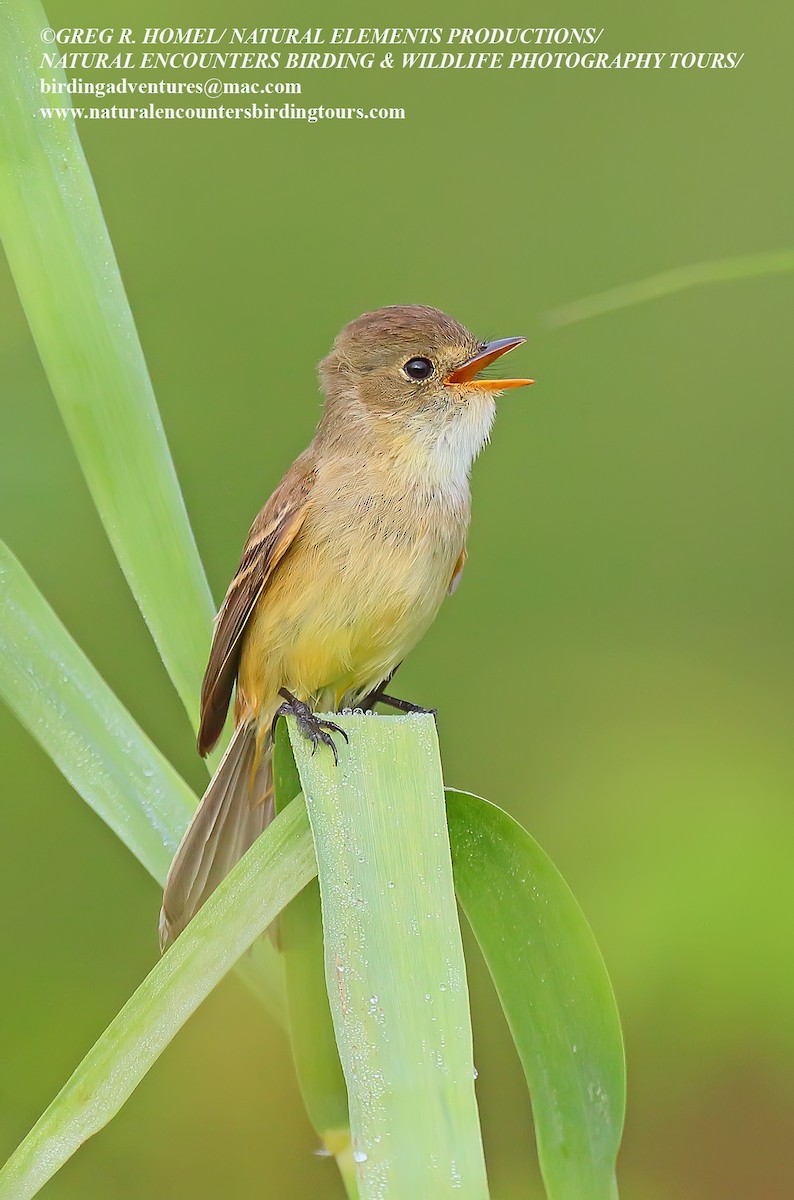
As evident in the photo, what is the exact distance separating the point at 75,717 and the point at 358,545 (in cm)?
62

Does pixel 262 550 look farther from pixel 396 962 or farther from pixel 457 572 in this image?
pixel 396 962

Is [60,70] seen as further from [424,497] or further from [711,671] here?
[711,671]

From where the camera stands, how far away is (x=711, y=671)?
307cm

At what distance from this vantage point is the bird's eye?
226 centimetres

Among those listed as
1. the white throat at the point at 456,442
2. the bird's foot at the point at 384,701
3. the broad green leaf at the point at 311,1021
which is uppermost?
the white throat at the point at 456,442

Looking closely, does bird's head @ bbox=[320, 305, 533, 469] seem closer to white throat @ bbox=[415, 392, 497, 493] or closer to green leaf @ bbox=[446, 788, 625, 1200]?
white throat @ bbox=[415, 392, 497, 493]

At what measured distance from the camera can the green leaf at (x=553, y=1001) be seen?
130 cm

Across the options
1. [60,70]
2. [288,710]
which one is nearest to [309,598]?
[288,710]

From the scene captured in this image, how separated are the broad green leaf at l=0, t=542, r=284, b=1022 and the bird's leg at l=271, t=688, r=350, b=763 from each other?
0.20 m

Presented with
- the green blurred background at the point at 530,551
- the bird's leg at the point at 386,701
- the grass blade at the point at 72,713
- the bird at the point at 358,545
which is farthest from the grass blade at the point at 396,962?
the green blurred background at the point at 530,551

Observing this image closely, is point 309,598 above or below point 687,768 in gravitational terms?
above

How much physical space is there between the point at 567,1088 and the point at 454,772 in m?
1.63

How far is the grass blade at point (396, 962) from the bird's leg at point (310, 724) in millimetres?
46

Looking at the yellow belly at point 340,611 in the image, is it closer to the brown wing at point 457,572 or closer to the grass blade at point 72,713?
the brown wing at point 457,572
